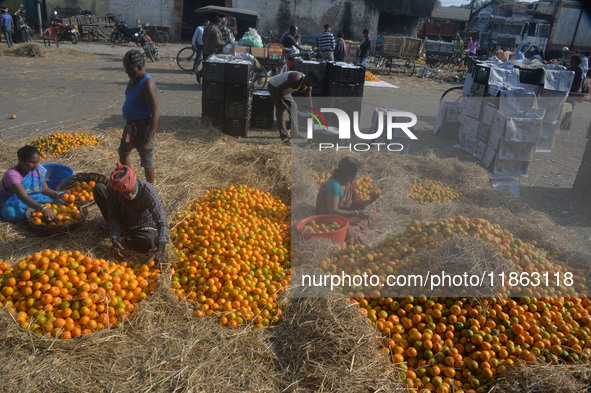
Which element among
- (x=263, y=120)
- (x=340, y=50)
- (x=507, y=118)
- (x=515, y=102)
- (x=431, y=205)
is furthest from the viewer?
(x=340, y=50)

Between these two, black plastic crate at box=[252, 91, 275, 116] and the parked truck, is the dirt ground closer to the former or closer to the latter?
black plastic crate at box=[252, 91, 275, 116]

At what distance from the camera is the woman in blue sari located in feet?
15.3

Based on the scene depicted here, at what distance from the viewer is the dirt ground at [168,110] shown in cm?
803

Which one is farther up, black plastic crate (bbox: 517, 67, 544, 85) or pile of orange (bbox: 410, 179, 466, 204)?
Result: black plastic crate (bbox: 517, 67, 544, 85)

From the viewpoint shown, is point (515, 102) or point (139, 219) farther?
point (515, 102)

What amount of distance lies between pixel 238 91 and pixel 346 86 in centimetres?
311

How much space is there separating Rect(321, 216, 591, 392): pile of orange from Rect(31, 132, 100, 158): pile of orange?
5.75 m

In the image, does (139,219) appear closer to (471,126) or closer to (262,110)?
(262,110)

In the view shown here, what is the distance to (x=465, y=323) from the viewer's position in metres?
3.66

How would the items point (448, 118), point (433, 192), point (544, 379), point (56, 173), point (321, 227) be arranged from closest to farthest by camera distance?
1. point (544, 379)
2. point (321, 227)
3. point (56, 173)
4. point (433, 192)
5. point (448, 118)

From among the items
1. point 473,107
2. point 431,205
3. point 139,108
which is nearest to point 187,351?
point 139,108

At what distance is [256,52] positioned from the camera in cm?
1532

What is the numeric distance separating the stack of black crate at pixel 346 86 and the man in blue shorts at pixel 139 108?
20.2ft

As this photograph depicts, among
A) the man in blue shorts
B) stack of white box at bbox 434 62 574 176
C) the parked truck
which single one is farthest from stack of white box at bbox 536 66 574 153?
the parked truck
